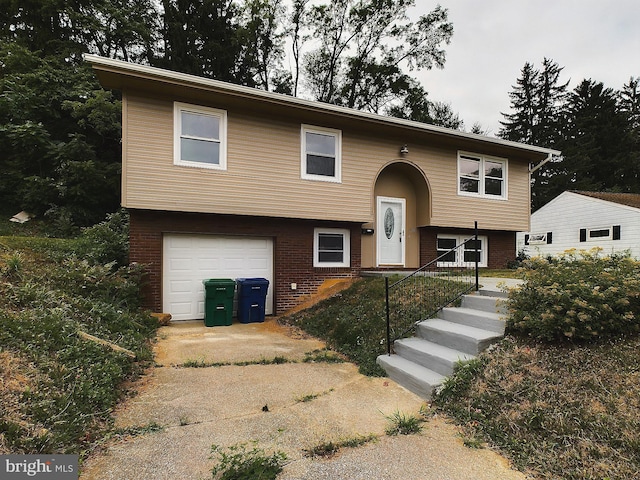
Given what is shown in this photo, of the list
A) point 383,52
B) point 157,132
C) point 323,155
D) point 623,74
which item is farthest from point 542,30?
point 623,74

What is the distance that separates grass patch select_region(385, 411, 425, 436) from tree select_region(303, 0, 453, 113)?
68.9 ft

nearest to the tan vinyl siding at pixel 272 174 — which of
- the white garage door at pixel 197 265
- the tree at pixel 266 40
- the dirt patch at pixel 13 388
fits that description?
the white garage door at pixel 197 265

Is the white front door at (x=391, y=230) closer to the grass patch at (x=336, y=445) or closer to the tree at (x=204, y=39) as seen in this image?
the grass patch at (x=336, y=445)

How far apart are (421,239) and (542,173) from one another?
26.5 meters

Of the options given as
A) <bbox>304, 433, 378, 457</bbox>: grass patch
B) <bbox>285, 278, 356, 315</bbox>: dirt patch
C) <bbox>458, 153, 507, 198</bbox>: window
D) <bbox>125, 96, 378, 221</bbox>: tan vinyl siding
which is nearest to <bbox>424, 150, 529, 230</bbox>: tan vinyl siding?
<bbox>458, 153, 507, 198</bbox>: window

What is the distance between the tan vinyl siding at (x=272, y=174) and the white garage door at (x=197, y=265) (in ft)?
2.91

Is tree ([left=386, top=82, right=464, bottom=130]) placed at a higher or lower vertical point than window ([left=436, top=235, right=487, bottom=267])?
higher

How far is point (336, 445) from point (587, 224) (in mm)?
17543

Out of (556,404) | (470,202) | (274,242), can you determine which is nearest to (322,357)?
(556,404)

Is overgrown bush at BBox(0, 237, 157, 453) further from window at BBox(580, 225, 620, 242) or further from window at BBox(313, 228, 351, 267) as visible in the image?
window at BBox(580, 225, 620, 242)

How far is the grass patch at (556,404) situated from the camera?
7.91ft

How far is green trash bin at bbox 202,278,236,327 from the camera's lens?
738cm

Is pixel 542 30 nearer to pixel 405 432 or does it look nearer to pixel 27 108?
pixel 405 432

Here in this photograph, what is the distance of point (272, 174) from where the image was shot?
27.2ft
